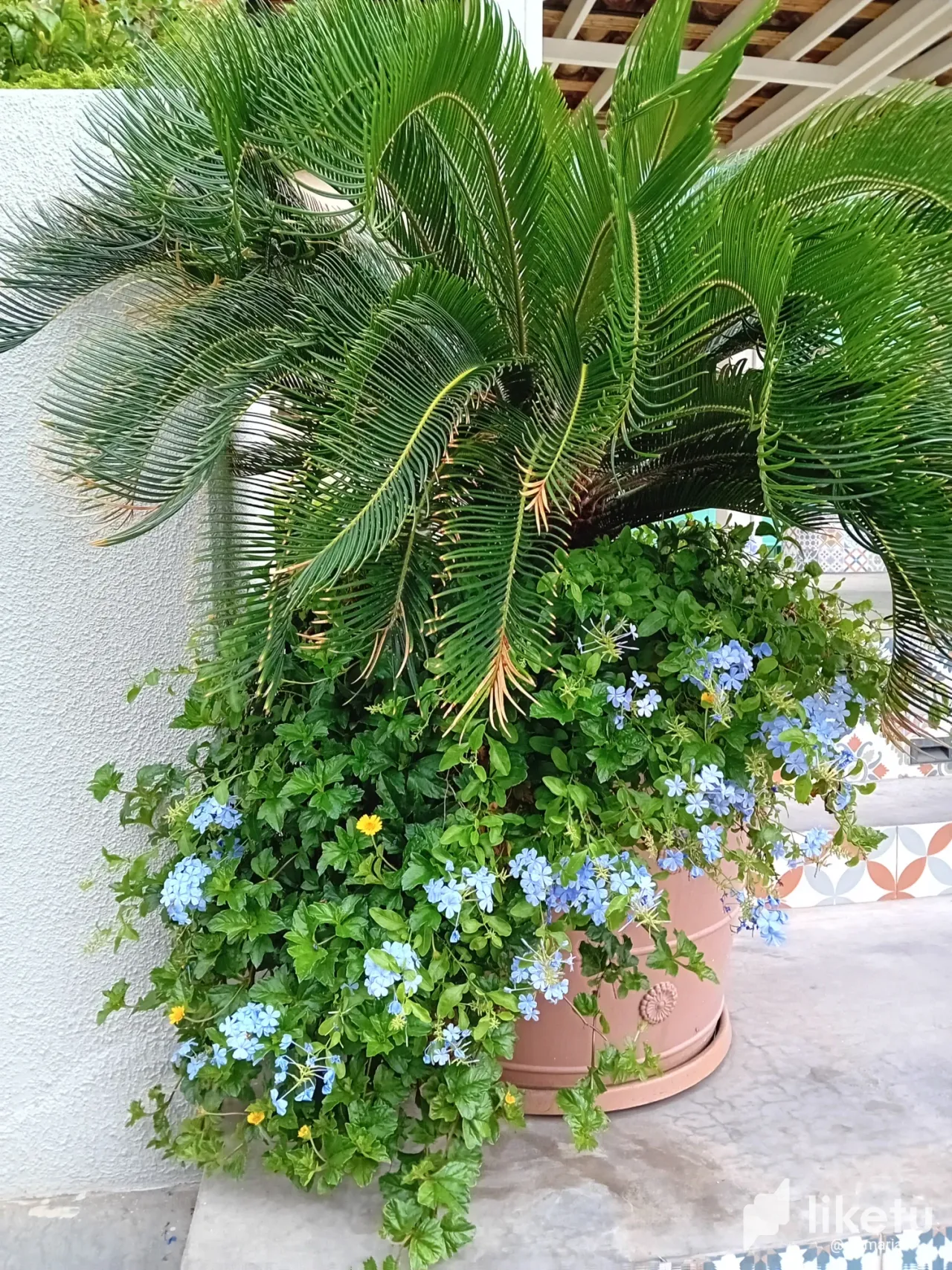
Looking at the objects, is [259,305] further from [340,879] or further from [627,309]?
[340,879]

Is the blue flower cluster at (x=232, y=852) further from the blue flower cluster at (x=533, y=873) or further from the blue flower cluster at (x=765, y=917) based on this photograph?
the blue flower cluster at (x=765, y=917)

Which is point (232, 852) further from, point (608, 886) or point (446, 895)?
point (608, 886)

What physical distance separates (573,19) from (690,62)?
19.3 inches

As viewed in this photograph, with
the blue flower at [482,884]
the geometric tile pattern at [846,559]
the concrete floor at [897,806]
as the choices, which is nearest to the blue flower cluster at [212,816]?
the blue flower at [482,884]

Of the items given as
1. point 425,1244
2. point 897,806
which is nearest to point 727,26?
point 897,806

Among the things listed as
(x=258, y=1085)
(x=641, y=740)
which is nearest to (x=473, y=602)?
(x=641, y=740)

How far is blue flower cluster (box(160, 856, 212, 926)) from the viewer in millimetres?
773

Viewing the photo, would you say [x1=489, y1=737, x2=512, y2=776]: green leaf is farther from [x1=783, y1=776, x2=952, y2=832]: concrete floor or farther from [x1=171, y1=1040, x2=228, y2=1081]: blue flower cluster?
[x1=783, y1=776, x2=952, y2=832]: concrete floor

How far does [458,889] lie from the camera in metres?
0.71

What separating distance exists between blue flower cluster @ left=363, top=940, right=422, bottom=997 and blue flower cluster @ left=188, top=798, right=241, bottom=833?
195 mm

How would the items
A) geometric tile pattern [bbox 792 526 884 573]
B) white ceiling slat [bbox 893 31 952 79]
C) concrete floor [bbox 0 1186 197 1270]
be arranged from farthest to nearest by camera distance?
white ceiling slat [bbox 893 31 952 79], geometric tile pattern [bbox 792 526 884 573], concrete floor [bbox 0 1186 197 1270]

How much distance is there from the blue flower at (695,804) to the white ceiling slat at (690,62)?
2.70 metres

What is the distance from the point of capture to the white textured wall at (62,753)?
3.22ft

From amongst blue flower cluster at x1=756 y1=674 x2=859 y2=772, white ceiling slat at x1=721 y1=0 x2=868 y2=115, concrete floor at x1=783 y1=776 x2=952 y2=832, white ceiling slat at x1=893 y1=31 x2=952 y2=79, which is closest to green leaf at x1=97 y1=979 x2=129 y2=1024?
blue flower cluster at x1=756 y1=674 x2=859 y2=772
